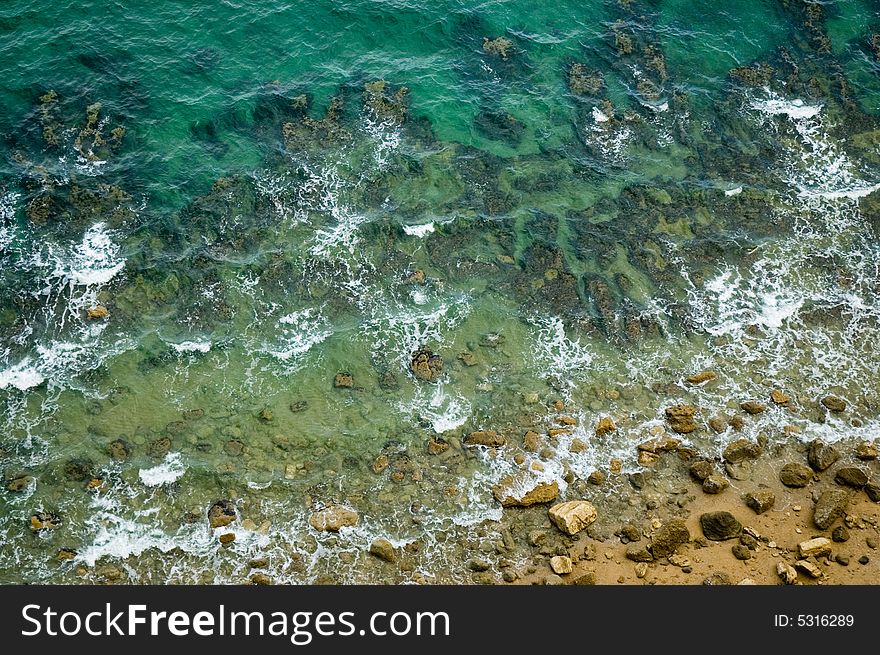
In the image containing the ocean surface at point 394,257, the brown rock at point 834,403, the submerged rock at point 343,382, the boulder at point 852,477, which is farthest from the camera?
the submerged rock at point 343,382

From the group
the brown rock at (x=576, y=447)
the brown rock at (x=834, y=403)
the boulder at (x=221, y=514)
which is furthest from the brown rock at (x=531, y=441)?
the brown rock at (x=834, y=403)

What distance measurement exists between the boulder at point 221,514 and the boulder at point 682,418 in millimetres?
Answer: 18712

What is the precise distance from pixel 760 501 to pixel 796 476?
2.24 meters

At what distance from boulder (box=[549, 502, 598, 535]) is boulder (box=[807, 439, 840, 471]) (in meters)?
9.61

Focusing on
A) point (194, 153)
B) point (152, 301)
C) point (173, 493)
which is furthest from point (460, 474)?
point (194, 153)

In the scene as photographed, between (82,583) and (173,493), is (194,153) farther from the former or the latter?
(82,583)

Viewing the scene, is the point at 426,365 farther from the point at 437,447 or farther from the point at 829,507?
the point at 829,507

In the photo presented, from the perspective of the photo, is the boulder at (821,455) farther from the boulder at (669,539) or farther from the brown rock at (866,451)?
the boulder at (669,539)

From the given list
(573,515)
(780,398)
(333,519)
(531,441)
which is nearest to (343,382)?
(333,519)

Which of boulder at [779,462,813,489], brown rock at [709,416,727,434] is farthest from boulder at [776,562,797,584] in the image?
brown rock at [709,416,727,434]

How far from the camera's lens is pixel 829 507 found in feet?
91.8

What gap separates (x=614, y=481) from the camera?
2941 cm

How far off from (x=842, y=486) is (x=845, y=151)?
865 inches

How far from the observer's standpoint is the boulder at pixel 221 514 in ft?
91.9
